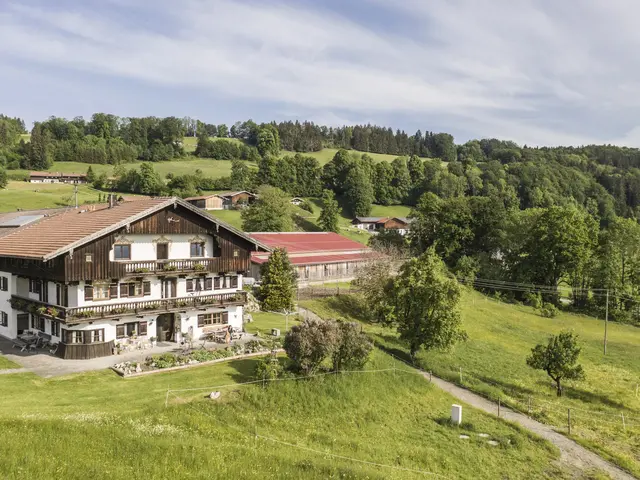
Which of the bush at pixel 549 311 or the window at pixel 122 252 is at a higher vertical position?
the window at pixel 122 252

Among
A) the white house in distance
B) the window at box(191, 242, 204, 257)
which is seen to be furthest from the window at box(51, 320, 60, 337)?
the window at box(191, 242, 204, 257)

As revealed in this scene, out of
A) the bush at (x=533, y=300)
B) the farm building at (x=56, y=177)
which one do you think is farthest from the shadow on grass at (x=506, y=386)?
the farm building at (x=56, y=177)

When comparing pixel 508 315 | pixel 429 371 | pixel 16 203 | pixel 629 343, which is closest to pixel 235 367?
pixel 429 371

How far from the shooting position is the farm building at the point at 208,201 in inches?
4537

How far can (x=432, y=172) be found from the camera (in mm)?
175125

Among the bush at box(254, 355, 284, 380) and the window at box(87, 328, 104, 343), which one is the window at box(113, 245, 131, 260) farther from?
the bush at box(254, 355, 284, 380)

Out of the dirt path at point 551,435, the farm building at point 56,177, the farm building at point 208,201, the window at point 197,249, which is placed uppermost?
the farm building at point 56,177

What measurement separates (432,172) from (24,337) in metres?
156

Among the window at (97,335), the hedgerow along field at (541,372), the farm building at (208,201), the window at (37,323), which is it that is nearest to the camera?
the hedgerow along field at (541,372)

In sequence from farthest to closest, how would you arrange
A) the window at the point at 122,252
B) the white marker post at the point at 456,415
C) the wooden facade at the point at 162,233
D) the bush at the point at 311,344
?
the window at the point at 122,252 → the wooden facade at the point at 162,233 → the bush at the point at 311,344 → the white marker post at the point at 456,415

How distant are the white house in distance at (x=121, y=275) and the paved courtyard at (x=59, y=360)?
98 cm

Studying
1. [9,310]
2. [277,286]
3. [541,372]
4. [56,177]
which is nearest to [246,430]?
[9,310]

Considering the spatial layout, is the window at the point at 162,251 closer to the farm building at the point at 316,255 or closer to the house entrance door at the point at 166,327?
the house entrance door at the point at 166,327

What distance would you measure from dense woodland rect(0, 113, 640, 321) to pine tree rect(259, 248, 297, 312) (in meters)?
42.4
